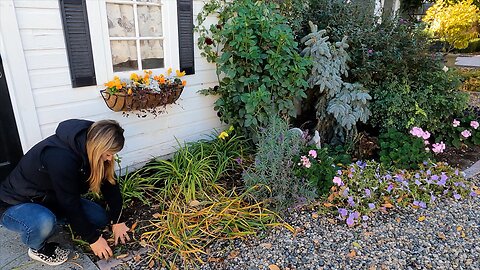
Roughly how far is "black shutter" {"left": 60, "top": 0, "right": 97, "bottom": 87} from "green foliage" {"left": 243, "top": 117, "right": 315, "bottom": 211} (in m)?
1.46

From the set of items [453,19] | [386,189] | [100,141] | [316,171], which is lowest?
[386,189]

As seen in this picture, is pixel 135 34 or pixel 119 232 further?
pixel 135 34

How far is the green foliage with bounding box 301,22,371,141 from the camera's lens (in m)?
3.27

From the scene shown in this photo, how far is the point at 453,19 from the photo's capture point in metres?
8.13

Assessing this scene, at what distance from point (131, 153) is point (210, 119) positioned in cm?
95

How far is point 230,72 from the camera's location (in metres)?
3.01

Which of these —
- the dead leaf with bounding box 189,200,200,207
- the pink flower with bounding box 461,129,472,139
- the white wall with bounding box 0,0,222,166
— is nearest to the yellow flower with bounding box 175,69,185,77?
the white wall with bounding box 0,0,222,166

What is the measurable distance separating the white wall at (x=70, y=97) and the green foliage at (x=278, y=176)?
1053 millimetres

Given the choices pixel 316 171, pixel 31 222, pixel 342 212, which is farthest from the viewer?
pixel 316 171

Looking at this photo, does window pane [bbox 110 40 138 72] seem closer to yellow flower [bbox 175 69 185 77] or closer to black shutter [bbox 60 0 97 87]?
black shutter [bbox 60 0 97 87]

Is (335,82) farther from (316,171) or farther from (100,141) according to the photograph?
(100,141)

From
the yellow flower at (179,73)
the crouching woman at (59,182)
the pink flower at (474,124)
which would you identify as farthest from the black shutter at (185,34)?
the pink flower at (474,124)

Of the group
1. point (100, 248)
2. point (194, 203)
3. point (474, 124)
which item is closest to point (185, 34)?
point (194, 203)

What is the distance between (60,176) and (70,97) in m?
1.04
